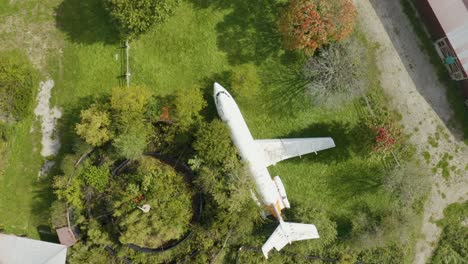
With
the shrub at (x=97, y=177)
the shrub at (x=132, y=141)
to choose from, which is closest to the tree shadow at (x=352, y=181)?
the shrub at (x=132, y=141)

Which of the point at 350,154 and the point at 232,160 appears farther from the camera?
the point at 350,154

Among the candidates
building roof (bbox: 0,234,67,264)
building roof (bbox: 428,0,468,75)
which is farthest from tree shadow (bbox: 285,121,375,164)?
building roof (bbox: 0,234,67,264)

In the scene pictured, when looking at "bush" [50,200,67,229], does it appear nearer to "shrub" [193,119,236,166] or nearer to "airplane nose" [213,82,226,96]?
"shrub" [193,119,236,166]

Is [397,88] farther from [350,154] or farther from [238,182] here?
[238,182]

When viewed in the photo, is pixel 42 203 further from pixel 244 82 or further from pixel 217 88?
pixel 244 82

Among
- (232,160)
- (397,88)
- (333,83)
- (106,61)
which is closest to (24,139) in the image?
(106,61)

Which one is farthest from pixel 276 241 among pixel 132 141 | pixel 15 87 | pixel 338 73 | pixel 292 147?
pixel 15 87

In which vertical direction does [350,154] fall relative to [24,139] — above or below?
below
